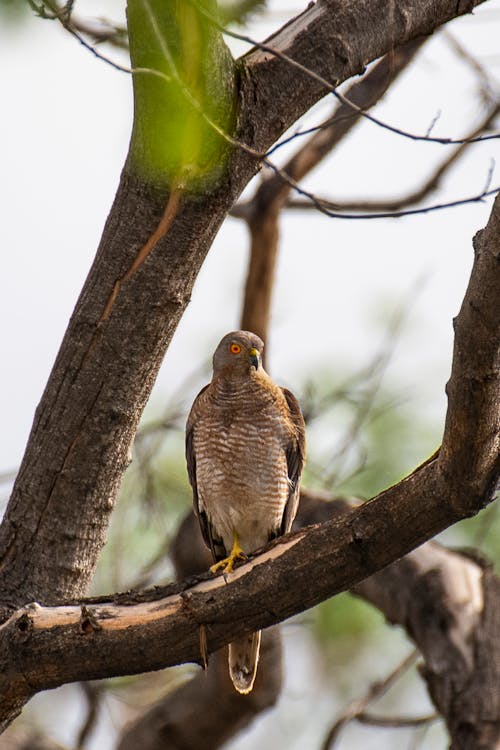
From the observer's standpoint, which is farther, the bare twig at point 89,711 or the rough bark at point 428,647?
the bare twig at point 89,711

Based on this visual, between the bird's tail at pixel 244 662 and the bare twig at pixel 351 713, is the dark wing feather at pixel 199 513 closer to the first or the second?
the bird's tail at pixel 244 662

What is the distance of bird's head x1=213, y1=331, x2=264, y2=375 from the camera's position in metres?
5.96

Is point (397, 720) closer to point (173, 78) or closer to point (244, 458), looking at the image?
point (244, 458)

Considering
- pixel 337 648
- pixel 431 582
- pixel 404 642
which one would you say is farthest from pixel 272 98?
pixel 404 642

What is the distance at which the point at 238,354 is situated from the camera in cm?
602

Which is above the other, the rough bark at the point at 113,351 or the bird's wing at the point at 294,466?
the bird's wing at the point at 294,466

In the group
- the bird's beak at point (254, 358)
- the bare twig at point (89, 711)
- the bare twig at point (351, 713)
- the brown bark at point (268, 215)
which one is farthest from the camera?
the bare twig at point (89, 711)

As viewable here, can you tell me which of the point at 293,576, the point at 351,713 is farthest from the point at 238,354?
the point at 293,576

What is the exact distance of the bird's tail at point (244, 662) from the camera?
5203mm

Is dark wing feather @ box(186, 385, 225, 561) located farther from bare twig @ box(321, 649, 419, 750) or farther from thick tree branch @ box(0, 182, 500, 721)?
thick tree branch @ box(0, 182, 500, 721)

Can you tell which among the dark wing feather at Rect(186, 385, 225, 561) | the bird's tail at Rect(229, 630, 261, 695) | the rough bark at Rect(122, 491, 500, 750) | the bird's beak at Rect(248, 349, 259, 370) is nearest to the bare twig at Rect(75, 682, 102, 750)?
the rough bark at Rect(122, 491, 500, 750)

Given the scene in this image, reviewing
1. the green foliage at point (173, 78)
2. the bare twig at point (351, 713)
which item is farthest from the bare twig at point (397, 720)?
the green foliage at point (173, 78)

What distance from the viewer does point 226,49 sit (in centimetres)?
363

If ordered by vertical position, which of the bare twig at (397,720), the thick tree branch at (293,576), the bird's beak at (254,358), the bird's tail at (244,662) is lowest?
the thick tree branch at (293,576)
